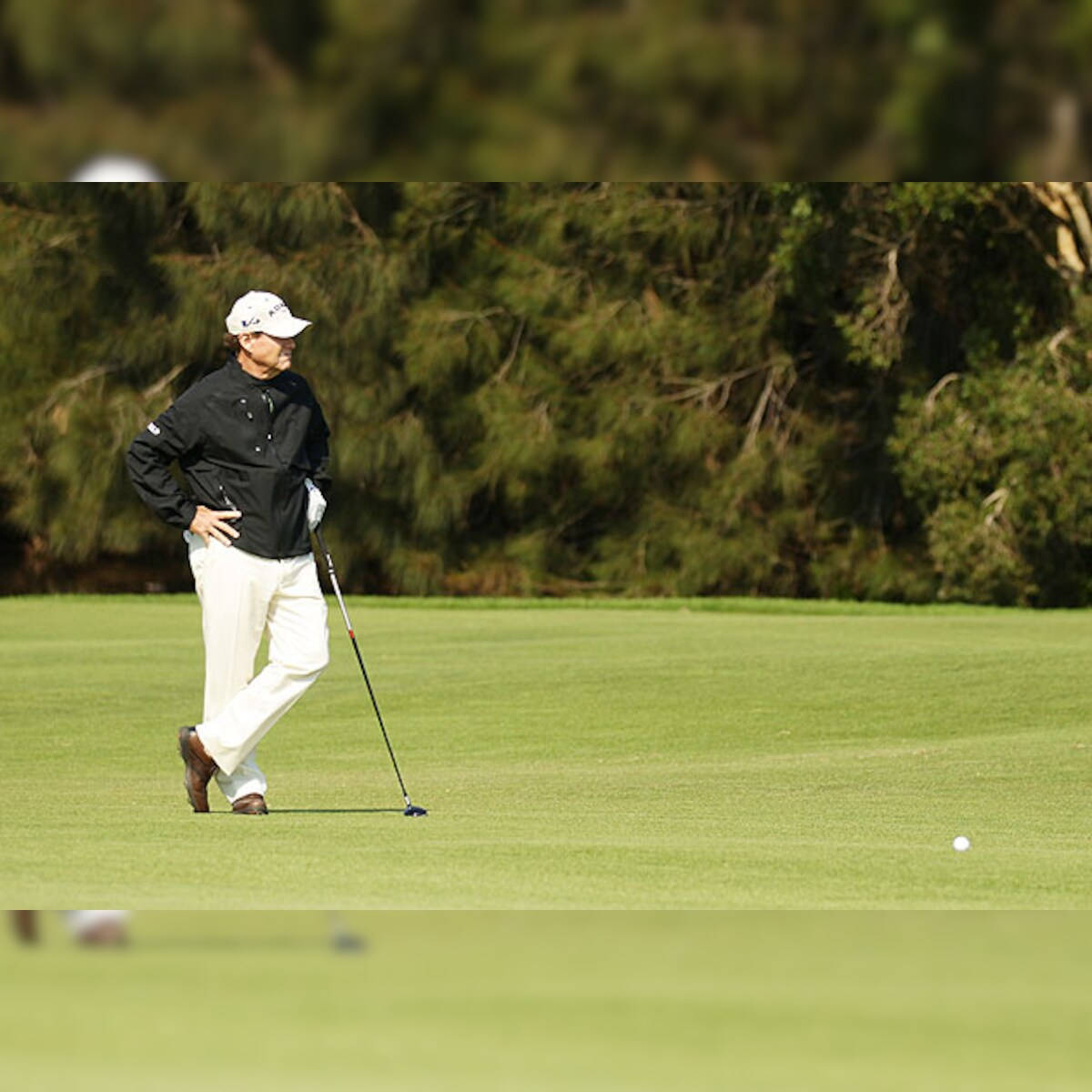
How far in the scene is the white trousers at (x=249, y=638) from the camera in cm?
718

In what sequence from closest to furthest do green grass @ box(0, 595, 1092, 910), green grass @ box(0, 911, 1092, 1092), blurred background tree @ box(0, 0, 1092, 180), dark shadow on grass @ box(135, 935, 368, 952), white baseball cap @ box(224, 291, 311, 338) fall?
blurred background tree @ box(0, 0, 1092, 180) < green grass @ box(0, 911, 1092, 1092) < dark shadow on grass @ box(135, 935, 368, 952) < green grass @ box(0, 595, 1092, 910) < white baseball cap @ box(224, 291, 311, 338)

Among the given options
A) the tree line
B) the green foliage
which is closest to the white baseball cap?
the green foliage

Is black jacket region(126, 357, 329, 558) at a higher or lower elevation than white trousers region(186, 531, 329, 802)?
higher

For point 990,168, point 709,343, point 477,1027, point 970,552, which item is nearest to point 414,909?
point 477,1027

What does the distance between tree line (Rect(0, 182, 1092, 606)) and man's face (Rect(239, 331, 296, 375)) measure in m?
21.7

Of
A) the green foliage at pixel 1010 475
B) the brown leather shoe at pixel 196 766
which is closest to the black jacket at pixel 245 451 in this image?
the brown leather shoe at pixel 196 766

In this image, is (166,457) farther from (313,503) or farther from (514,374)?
(514,374)

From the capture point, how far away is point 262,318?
7020 mm

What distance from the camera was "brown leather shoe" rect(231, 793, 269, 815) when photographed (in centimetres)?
741

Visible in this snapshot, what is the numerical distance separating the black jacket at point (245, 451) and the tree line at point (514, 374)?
71.1 feet

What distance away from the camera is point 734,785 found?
10031 millimetres

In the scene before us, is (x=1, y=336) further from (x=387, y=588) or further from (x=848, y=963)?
(x=848, y=963)

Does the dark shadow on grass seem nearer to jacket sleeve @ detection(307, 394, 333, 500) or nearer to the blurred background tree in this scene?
the blurred background tree

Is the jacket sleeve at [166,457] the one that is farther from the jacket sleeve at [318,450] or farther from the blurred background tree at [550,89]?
the blurred background tree at [550,89]
